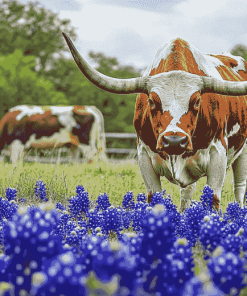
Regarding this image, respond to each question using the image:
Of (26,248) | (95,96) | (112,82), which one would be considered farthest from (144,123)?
(95,96)

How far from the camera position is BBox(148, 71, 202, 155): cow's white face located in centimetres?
363

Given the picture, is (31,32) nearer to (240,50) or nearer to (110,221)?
(240,50)

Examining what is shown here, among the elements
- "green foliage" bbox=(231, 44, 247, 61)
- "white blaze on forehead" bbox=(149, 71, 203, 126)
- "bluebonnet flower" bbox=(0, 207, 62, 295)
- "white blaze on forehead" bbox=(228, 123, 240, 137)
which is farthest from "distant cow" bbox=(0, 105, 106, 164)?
"green foliage" bbox=(231, 44, 247, 61)

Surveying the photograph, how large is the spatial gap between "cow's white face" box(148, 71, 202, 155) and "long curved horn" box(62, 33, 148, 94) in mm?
115

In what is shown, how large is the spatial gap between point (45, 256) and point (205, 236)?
93 centimetres

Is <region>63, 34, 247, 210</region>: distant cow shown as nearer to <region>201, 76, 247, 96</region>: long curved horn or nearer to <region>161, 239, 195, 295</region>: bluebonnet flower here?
<region>201, 76, 247, 96</region>: long curved horn

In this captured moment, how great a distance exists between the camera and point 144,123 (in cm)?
418

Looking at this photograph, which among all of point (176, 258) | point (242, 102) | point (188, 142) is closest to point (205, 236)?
point (176, 258)

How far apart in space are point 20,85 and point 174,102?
20.3m

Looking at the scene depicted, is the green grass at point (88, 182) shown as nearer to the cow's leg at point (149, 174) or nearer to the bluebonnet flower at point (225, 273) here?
the cow's leg at point (149, 174)

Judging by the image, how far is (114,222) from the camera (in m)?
3.11

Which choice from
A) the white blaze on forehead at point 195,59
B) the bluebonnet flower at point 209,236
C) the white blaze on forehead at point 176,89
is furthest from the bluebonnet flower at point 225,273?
the white blaze on forehead at point 195,59

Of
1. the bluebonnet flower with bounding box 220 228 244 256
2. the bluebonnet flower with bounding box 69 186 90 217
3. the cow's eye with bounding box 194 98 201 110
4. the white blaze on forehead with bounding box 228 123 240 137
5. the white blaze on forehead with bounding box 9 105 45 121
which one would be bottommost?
the white blaze on forehead with bounding box 9 105 45 121

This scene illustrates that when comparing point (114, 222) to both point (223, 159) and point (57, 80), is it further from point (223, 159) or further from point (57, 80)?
point (57, 80)
